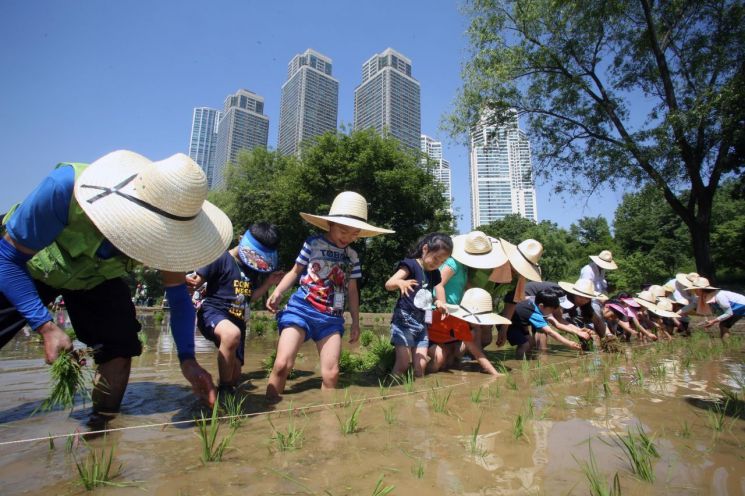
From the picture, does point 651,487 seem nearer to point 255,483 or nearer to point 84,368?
point 255,483

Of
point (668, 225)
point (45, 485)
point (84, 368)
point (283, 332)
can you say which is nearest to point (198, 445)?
point (45, 485)

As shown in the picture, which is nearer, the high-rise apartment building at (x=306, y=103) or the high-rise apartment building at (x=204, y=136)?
the high-rise apartment building at (x=306, y=103)

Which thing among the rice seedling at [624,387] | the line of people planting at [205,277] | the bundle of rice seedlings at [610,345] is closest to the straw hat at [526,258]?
the line of people planting at [205,277]

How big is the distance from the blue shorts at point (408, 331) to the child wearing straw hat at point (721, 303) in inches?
273

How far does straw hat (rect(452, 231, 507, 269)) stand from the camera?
15.1 ft

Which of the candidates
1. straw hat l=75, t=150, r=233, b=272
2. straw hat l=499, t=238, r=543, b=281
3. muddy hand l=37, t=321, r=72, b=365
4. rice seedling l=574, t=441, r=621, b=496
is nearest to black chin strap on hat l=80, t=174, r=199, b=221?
straw hat l=75, t=150, r=233, b=272

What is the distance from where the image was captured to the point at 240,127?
165ft

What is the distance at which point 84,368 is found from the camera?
234cm

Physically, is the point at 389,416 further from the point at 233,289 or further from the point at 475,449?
the point at 233,289

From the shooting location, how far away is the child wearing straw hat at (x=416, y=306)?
3.87 m

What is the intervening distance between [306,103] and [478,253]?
39.5 metres

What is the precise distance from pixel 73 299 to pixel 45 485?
151 cm

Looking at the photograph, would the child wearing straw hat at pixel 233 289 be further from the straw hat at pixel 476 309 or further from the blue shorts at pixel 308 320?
the straw hat at pixel 476 309

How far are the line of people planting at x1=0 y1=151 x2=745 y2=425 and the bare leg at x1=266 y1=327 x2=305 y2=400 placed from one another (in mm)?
10
